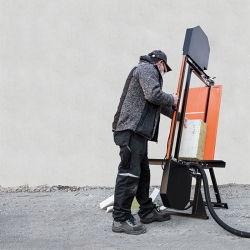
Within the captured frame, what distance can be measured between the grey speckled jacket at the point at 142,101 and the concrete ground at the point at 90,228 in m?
0.84

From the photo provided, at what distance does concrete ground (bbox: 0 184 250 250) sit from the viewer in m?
2.74

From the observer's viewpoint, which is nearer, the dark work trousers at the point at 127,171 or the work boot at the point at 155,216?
the dark work trousers at the point at 127,171

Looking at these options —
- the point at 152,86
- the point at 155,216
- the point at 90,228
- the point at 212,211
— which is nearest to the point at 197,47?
the point at 152,86

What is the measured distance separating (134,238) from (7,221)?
4.45 ft

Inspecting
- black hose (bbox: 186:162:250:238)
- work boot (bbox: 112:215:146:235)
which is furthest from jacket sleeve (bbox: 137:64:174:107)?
work boot (bbox: 112:215:146:235)

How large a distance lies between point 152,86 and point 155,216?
1.21m

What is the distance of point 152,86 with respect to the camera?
2.95 meters

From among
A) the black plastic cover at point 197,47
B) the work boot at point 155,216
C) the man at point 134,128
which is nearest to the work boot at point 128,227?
the man at point 134,128

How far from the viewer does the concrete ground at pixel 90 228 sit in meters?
2.74

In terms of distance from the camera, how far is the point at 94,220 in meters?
3.48

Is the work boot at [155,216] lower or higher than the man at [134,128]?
lower

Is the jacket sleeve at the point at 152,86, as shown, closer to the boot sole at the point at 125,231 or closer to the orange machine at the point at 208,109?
the orange machine at the point at 208,109

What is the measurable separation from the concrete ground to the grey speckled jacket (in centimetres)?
84

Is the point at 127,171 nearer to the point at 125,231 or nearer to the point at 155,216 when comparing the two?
the point at 125,231
